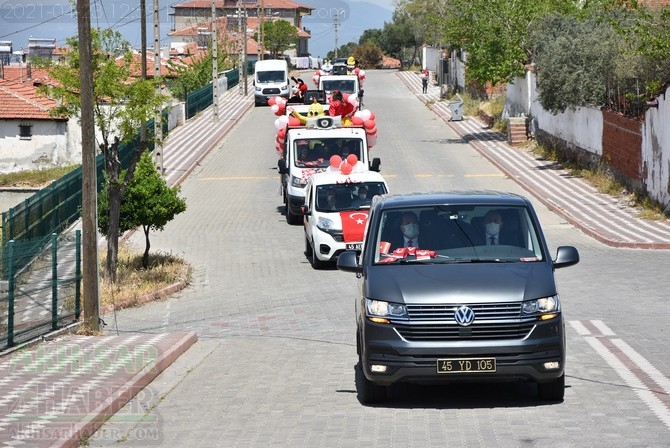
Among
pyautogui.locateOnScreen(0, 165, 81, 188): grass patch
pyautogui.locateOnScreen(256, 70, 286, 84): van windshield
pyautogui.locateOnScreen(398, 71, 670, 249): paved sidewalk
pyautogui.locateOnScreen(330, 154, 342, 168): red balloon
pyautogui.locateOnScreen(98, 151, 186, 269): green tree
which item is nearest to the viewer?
pyautogui.locateOnScreen(98, 151, 186, 269): green tree

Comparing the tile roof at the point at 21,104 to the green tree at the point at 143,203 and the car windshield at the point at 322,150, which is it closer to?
the car windshield at the point at 322,150

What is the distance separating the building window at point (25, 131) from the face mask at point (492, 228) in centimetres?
4815

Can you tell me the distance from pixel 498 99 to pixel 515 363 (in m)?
50.8

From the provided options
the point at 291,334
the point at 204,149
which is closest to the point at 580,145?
the point at 204,149

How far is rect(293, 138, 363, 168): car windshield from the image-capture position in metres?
30.2

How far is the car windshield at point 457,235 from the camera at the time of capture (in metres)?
11.4

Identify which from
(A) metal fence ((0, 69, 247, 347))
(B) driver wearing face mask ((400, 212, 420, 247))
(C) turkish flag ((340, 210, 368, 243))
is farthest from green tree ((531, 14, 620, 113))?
(B) driver wearing face mask ((400, 212, 420, 247))

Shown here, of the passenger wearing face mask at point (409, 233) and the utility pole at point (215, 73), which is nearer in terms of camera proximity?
the passenger wearing face mask at point (409, 233)

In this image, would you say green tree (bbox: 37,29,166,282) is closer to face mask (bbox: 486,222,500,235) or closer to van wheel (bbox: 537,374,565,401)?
face mask (bbox: 486,222,500,235)

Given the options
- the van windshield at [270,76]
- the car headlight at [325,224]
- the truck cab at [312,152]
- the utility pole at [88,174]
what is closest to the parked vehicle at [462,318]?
the utility pole at [88,174]

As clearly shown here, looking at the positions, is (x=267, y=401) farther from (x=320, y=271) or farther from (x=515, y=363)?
(x=320, y=271)

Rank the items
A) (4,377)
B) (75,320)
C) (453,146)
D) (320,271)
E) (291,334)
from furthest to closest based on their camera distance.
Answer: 1. (453,146)
2. (320,271)
3. (75,320)
4. (291,334)
5. (4,377)

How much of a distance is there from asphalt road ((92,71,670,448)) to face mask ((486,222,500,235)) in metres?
1.57

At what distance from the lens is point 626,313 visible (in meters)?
17.1
